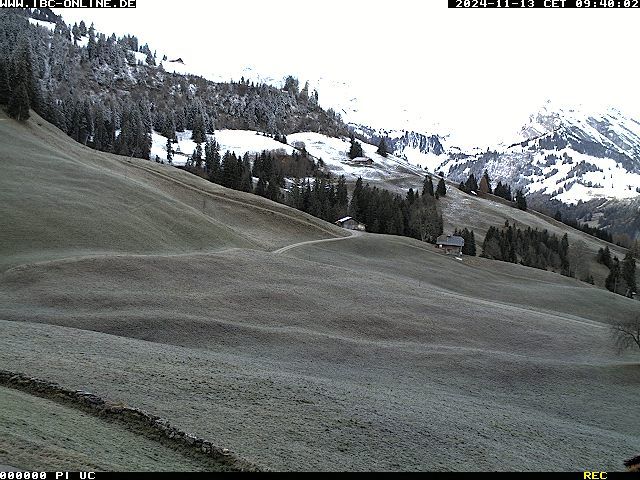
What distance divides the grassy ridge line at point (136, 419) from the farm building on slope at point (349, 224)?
377 feet

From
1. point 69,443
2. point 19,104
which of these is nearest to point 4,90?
point 19,104

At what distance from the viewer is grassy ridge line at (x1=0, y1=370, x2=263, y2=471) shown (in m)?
17.0

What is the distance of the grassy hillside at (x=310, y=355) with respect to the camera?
21.8 metres

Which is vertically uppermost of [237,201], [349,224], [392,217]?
[237,201]

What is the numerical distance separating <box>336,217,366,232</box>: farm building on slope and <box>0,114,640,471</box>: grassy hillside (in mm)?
51149

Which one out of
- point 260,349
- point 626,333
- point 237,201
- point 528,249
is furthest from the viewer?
point 528,249

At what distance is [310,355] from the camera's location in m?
38.2

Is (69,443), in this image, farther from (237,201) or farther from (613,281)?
(613,281)

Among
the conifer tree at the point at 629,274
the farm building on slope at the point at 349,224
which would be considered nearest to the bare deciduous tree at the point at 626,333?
the farm building on slope at the point at 349,224

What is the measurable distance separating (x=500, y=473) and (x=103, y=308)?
1255 inches

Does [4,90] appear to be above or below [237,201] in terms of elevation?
above

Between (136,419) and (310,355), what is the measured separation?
66.8 feet

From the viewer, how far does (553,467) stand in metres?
22.6

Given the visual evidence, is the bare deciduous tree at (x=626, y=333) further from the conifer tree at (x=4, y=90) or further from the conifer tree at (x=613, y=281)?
the conifer tree at (x=4, y=90)
